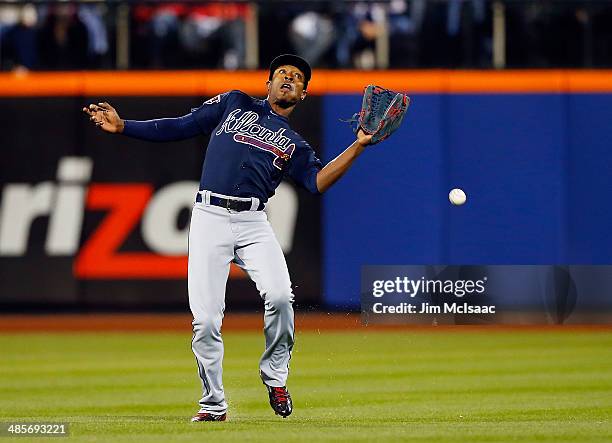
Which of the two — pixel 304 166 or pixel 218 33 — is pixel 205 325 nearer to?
pixel 304 166

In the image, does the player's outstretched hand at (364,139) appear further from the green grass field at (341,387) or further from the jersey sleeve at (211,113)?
the green grass field at (341,387)

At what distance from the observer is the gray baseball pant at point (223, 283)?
→ 22.6 feet

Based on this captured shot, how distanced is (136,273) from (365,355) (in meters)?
4.40

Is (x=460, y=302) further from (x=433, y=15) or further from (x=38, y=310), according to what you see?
(x=38, y=310)

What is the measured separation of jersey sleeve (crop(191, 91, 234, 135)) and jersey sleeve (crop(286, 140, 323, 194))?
45 cm

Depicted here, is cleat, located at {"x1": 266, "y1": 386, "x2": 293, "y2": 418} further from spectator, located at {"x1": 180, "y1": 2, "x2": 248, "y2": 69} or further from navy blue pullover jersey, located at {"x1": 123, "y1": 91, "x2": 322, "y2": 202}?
spectator, located at {"x1": 180, "y1": 2, "x2": 248, "y2": 69}

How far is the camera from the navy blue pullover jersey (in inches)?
276

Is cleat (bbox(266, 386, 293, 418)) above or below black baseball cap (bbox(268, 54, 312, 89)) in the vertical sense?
below

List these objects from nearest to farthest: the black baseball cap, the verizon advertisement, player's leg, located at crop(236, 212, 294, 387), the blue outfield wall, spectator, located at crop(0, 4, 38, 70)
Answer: player's leg, located at crop(236, 212, 294, 387) < the black baseball cap < spectator, located at crop(0, 4, 38, 70) < the blue outfield wall < the verizon advertisement

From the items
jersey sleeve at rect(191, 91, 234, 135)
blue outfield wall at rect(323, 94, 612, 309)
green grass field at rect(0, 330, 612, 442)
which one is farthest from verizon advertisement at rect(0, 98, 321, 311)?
jersey sleeve at rect(191, 91, 234, 135)

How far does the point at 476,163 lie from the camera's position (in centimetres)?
1495

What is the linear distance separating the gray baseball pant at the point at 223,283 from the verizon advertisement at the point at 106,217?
791 centimetres
